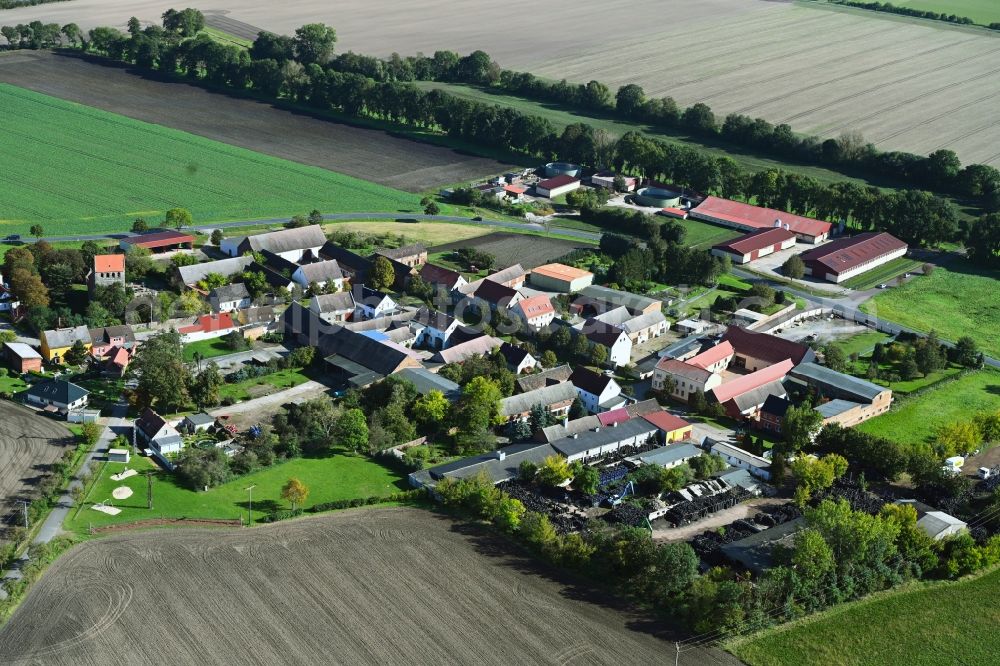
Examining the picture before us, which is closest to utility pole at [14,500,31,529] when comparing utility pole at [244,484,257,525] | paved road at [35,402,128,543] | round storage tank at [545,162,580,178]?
paved road at [35,402,128,543]

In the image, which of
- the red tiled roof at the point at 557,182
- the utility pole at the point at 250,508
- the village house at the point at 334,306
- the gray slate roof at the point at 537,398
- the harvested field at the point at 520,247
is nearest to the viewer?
the utility pole at the point at 250,508

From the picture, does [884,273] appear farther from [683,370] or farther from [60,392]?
[60,392]

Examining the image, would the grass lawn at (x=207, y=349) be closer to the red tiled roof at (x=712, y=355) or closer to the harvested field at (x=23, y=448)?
the harvested field at (x=23, y=448)

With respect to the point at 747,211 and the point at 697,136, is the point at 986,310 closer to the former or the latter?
the point at 747,211

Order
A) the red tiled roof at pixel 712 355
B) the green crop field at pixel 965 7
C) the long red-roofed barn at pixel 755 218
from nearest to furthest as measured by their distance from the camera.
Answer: the red tiled roof at pixel 712 355 → the long red-roofed barn at pixel 755 218 → the green crop field at pixel 965 7

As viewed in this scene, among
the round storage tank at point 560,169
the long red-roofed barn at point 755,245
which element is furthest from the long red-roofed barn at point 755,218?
the round storage tank at point 560,169

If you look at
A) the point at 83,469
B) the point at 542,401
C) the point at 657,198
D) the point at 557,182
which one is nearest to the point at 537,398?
the point at 542,401
